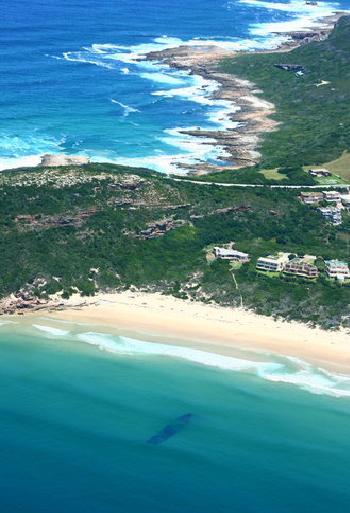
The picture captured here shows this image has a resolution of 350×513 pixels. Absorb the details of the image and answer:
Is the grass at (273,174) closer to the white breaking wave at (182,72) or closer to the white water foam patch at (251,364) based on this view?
the white breaking wave at (182,72)

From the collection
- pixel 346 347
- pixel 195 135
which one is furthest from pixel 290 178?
pixel 346 347

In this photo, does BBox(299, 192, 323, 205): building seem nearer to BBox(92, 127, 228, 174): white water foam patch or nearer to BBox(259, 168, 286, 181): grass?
BBox(259, 168, 286, 181): grass

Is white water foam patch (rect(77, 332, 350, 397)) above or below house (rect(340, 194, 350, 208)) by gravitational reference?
below

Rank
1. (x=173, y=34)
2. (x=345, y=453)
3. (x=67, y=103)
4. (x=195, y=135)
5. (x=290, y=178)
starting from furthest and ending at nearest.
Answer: (x=173, y=34)
(x=67, y=103)
(x=195, y=135)
(x=290, y=178)
(x=345, y=453)

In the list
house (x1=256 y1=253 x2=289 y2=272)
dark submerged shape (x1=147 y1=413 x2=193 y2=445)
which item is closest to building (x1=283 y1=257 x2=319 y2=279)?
house (x1=256 y1=253 x2=289 y2=272)

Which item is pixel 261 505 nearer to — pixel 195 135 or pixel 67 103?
pixel 195 135

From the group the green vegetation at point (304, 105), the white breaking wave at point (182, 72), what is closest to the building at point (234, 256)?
the green vegetation at point (304, 105)

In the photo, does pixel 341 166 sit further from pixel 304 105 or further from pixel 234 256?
pixel 304 105

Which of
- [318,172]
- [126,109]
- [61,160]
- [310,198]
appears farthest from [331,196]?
[126,109]
